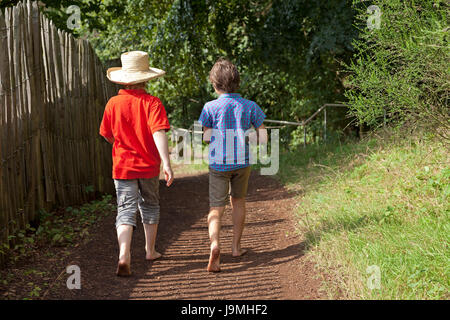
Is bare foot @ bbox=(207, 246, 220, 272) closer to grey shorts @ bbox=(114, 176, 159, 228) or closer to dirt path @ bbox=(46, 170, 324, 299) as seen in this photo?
dirt path @ bbox=(46, 170, 324, 299)

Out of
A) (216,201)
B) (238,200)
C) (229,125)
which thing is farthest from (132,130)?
(238,200)

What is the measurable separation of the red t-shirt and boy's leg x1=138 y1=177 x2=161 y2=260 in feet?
0.36

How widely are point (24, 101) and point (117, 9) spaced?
5909mm

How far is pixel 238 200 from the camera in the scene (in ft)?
14.6

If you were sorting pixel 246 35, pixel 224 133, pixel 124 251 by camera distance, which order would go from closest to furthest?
pixel 124 251
pixel 224 133
pixel 246 35

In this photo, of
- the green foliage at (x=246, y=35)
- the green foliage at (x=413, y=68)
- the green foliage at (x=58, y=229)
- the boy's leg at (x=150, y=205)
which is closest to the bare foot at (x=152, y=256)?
the boy's leg at (x=150, y=205)

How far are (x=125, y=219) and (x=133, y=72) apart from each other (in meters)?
1.22

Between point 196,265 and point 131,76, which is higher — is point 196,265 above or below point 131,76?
below

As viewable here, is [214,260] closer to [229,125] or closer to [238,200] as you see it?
[238,200]

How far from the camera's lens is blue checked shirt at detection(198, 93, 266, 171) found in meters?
4.15

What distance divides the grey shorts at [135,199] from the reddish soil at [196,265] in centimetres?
44

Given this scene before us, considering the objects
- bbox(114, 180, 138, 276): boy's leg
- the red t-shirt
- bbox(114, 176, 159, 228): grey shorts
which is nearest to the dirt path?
bbox(114, 180, 138, 276): boy's leg

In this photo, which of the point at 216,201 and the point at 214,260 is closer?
the point at 214,260

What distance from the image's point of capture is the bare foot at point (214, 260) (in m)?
4.15
